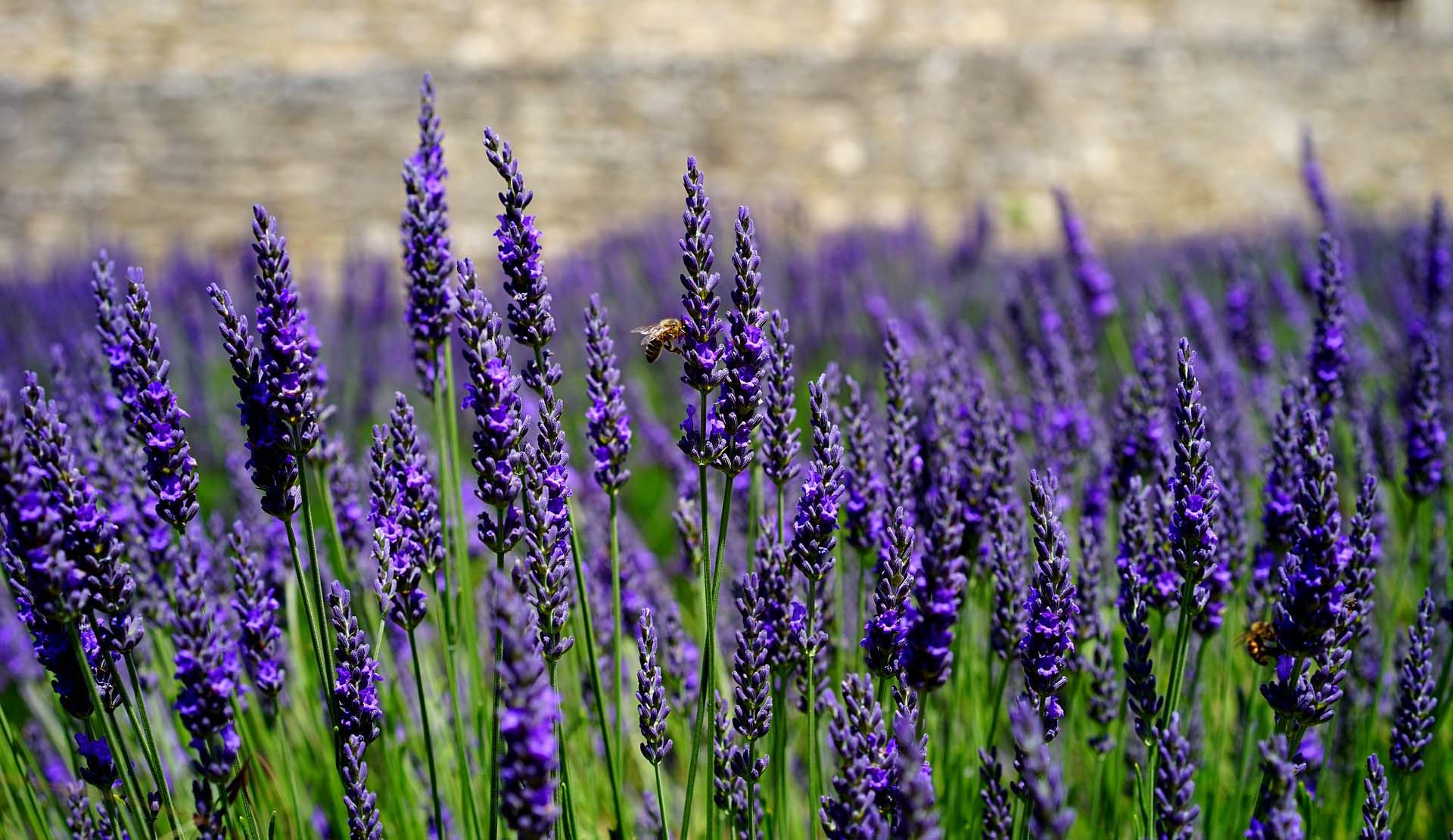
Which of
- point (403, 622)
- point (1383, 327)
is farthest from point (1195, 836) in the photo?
point (1383, 327)

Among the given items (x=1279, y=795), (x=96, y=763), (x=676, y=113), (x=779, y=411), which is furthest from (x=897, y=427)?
(x=676, y=113)

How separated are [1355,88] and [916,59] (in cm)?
589

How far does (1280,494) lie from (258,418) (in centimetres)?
132

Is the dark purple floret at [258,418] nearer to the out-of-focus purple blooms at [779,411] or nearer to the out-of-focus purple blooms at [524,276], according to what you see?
the out-of-focus purple blooms at [524,276]

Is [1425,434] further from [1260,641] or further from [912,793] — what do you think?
[912,793]

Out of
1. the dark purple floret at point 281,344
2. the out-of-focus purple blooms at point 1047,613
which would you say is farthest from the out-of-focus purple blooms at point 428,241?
the out-of-focus purple blooms at point 1047,613

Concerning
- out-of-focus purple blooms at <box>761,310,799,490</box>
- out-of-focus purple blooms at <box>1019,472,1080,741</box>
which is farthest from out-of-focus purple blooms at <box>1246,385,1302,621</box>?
out-of-focus purple blooms at <box>761,310,799,490</box>

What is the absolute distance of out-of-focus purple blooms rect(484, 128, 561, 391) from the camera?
1216mm

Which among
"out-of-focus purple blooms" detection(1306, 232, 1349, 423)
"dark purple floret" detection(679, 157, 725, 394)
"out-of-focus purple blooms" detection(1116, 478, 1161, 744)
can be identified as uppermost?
"out-of-focus purple blooms" detection(1306, 232, 1349, 423)

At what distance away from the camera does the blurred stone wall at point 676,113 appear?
12594 mm

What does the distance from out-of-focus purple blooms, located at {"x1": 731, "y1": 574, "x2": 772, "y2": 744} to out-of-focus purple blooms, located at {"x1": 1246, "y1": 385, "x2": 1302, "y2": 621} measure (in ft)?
2.32

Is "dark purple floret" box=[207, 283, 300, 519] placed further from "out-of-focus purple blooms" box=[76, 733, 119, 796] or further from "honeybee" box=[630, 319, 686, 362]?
"honeybee" box=[630, 319, 686, 362]

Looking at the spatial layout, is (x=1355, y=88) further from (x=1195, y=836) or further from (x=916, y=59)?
(x=1195, y=836)

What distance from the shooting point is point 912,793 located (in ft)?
3.08
